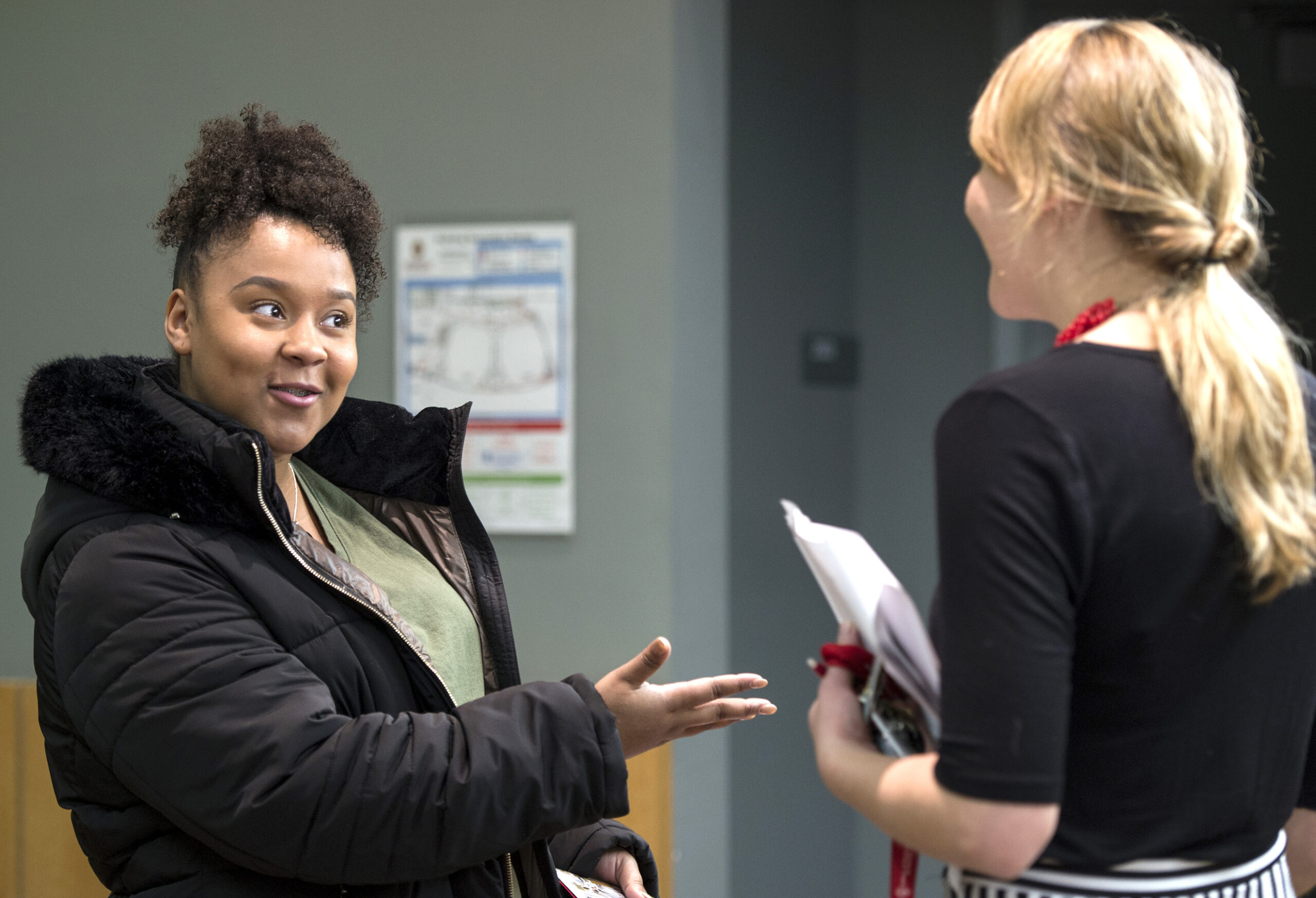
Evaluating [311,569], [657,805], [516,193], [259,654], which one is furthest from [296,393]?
[657,805]

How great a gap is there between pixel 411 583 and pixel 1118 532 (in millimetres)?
965

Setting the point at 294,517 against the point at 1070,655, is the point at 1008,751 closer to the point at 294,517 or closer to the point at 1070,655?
the point at 1070,655

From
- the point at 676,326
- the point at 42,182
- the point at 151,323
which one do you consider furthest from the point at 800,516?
the point at 42,182

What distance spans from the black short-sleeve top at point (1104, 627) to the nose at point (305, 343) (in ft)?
2.77

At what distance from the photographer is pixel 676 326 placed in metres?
2.77

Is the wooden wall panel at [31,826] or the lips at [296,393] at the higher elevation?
the lips at [296,393]

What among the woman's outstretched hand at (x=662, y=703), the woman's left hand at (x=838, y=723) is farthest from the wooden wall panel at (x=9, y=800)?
the woman's left hand at (x=838, y=723)

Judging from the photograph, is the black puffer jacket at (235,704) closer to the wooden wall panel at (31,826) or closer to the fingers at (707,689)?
the fingers at (707,689)

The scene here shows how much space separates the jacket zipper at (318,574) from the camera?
1294mm

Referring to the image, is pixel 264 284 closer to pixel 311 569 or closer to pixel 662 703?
pixel 311 569

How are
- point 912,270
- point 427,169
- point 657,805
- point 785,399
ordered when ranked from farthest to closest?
point 912,270
point 785,399
point 427,169
point 657,805

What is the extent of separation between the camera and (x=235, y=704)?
116 cm

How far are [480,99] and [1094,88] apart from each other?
214cm

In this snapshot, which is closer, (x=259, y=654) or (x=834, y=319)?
(x=259, y=654)
